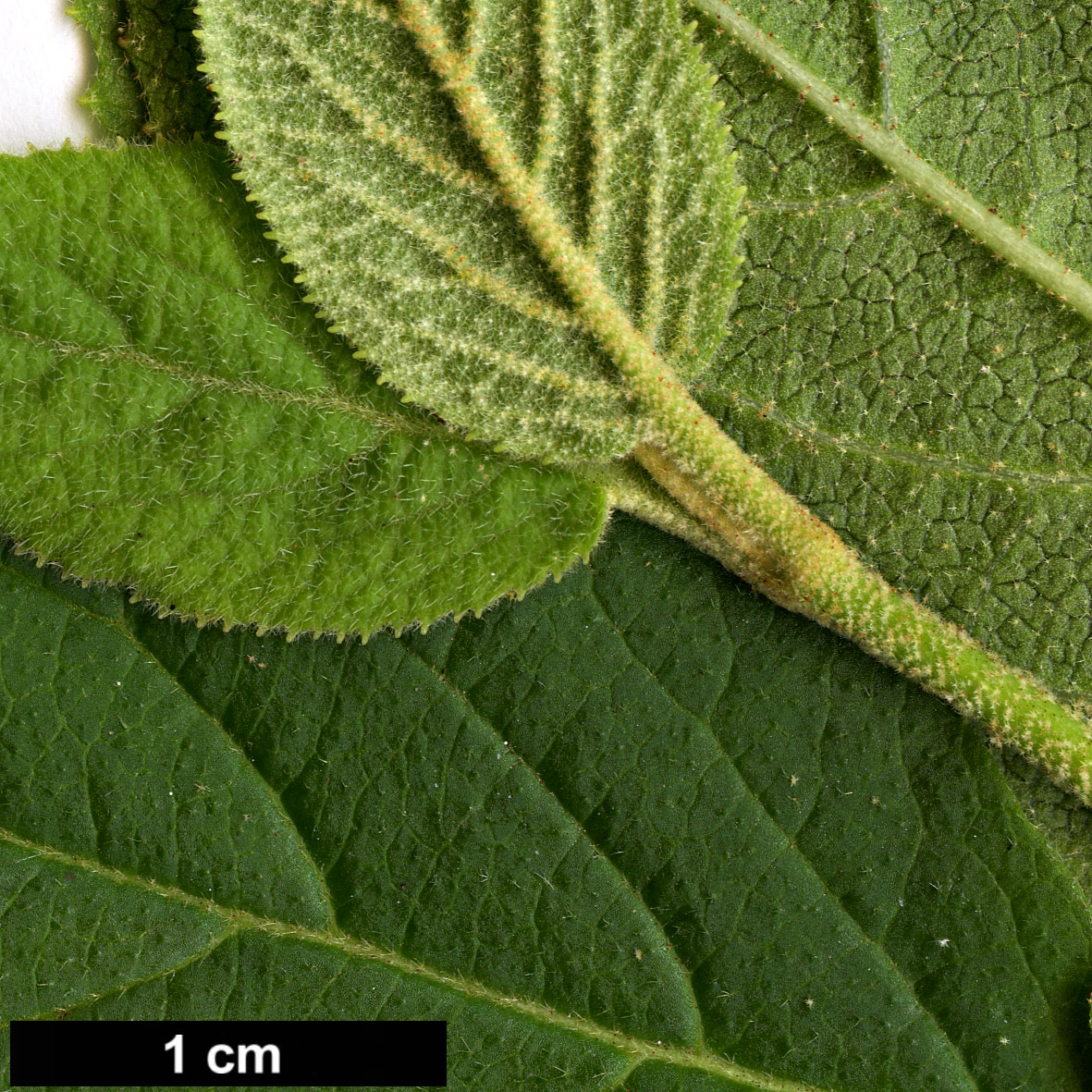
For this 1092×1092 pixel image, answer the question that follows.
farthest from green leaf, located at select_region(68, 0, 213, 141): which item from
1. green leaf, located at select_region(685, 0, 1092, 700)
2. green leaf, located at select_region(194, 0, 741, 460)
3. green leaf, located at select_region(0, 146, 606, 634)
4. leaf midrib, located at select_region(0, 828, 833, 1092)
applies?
leaf midrib, located at select_region(0, 828, 833, 1092)

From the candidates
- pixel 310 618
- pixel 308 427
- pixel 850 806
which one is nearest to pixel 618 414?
pixel 308 427

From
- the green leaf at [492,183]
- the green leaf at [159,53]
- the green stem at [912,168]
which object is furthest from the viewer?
the green stem at [912,168]

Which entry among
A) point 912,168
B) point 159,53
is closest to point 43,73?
point 159,53

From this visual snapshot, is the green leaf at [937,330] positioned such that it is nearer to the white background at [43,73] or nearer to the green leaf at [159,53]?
the green leaf at [159,53]

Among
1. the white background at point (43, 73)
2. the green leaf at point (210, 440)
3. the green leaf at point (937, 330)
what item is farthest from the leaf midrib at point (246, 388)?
the green leaf at point (937, 330)

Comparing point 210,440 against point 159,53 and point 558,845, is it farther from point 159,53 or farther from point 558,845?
point 558,845

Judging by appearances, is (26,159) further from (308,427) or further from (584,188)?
(584,188)
